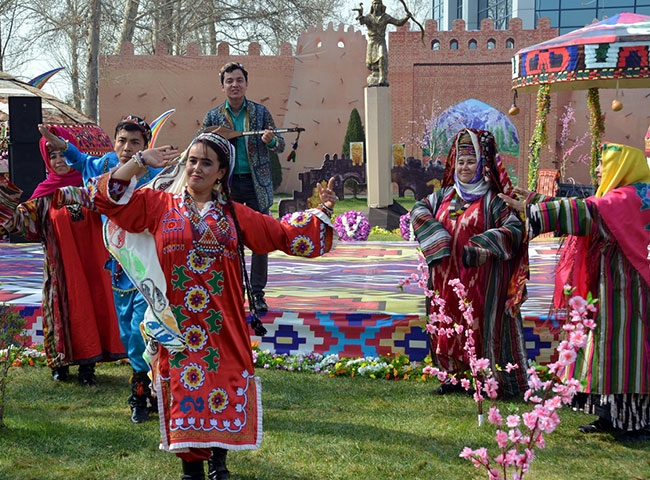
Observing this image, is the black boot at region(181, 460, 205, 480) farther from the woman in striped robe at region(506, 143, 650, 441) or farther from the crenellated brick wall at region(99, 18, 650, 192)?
the crenellated brick wall at region(99, 18, 650, 192)

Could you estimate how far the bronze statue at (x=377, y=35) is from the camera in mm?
14773

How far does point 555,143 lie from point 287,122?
892 centimetres

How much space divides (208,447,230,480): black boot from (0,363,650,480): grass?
21cm

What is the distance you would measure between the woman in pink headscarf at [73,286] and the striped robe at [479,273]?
6.91 ft

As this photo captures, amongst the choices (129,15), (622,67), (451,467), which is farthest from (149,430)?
(129,15)

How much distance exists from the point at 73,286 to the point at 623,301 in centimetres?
337

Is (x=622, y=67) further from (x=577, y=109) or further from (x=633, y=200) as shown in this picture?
(x=577, y=109)

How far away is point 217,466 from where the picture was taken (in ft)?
12.1

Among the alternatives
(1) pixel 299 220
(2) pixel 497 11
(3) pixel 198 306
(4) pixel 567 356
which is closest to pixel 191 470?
(3) pixel 198 306

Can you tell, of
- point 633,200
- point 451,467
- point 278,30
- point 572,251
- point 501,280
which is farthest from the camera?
point 278,30

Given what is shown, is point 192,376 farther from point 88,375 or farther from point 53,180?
→ point 53,180

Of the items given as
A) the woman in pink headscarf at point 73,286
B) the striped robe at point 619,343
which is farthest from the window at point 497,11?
the striped robe at point 619,343

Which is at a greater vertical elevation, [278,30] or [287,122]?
[278,30]

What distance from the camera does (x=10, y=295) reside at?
7.11 meters
